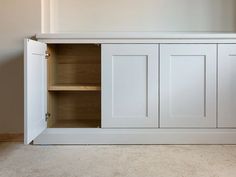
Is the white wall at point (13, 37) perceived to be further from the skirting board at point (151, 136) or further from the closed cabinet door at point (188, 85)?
the closed cabinet door at point (188, 85)

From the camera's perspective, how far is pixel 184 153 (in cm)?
192

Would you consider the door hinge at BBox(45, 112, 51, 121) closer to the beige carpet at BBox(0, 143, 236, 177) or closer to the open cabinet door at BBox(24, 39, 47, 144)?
the open cabinet door at BBox(24, 39, 47, 144)

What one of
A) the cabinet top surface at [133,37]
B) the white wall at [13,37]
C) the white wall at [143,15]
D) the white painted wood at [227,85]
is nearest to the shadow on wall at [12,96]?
the white wall at [13,37]

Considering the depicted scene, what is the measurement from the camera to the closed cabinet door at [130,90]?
2.12 meters

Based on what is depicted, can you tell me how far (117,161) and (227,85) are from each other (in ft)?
3.05

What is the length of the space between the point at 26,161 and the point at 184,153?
3.04 ft

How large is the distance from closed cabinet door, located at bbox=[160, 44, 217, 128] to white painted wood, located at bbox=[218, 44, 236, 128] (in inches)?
1.6

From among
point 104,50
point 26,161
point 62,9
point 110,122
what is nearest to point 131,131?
point 110,122

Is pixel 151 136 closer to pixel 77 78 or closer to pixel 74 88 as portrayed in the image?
pixel 74 88

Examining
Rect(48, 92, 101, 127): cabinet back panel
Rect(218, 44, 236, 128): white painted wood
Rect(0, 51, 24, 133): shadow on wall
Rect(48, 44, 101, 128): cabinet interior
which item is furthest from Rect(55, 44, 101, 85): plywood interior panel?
Rect(218, 44, 236, 128): white painted wood

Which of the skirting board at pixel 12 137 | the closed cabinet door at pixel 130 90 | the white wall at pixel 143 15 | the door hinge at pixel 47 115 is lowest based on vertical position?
the skirting board at pixel 12 137

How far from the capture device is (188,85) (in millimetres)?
2133

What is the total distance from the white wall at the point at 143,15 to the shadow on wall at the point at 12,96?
1.69 feet

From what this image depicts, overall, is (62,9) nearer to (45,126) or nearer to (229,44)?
(45,126)
